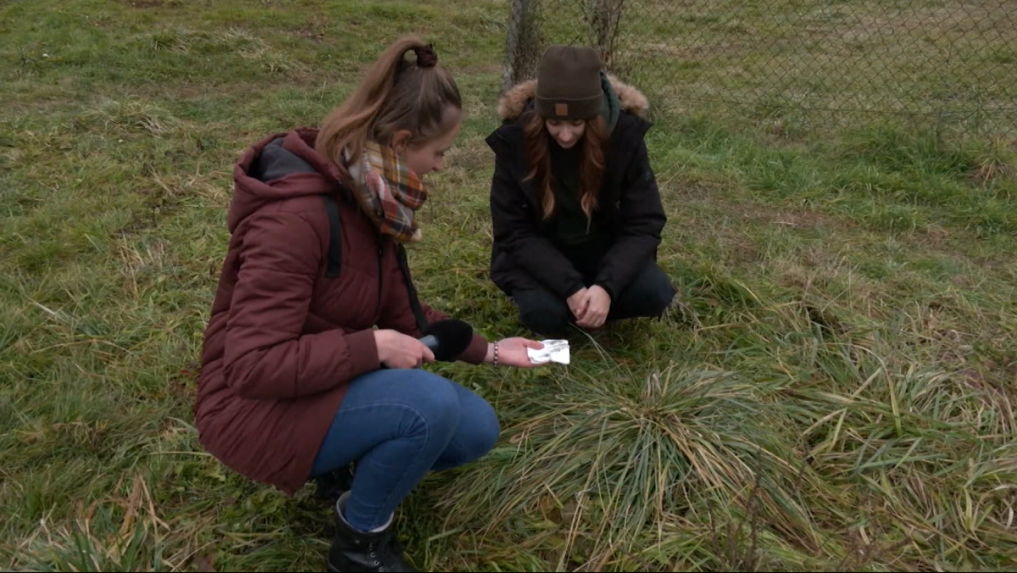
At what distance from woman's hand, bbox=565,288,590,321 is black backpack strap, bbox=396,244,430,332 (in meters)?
0.67

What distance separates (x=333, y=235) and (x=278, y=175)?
0.58ft

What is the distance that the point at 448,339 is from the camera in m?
2.22

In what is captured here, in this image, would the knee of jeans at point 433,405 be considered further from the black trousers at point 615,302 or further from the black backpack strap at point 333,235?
the black trousers at point 615,302

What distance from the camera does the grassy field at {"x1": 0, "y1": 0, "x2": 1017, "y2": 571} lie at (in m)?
2.20

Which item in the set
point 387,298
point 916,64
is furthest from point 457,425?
point 916,64

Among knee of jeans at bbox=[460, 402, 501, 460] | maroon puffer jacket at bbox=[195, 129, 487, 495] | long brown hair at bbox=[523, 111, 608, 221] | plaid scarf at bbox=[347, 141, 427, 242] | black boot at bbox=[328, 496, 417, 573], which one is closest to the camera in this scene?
maroon puffer jacket at bbox=[195, 129, 487, 495]

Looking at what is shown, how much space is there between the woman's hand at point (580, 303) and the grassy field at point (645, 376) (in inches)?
7.3

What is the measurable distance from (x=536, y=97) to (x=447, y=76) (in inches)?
28.9

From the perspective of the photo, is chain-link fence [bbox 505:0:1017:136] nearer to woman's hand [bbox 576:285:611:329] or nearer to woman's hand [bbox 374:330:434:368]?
woman's hand [bbox 576:285:611:329]

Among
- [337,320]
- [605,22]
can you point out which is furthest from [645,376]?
[605,22]

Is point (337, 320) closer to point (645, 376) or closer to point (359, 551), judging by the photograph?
point (359, 551)

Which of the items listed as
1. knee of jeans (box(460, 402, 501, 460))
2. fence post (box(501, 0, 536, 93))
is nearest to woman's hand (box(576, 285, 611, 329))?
knee of jeans (box(460, 402, 501, 460))

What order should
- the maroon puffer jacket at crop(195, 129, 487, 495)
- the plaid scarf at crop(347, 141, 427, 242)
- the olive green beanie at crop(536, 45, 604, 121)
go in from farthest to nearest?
1. the olive green beanie at crop(536, 45, 604, 121)
2. the plaid scarf at crop(347, 141, 427, 242)
3. the maroon puffer jacket at crop(195, 129, 487, 495)

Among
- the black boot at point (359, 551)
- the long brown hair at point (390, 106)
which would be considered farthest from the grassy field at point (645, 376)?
the long brown hair at point (390, 106)
